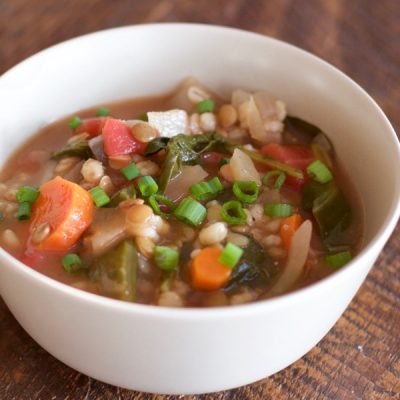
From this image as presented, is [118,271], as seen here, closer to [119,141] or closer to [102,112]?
[119,141]

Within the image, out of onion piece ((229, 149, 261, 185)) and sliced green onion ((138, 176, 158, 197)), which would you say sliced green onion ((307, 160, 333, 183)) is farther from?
sliced green onion ((138, 176, 158, 197))

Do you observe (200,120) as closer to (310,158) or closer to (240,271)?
(310,158)

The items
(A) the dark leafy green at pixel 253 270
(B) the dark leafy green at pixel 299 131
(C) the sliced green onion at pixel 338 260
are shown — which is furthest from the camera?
(B) the dark leafy green at pixel 299 131

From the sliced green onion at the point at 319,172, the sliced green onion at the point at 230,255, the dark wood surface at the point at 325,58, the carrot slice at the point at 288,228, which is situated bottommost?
the dark wood surface at the point at 325,58

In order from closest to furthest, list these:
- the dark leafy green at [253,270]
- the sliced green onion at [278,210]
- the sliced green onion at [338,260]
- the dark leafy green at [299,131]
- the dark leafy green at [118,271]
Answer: the dark leafy green at [118,271] < the dark leafy green at [253,270] < the sliced green onion at [338,260] < the sliced green onion at [278,210] < the dark leafy green at [299,131]

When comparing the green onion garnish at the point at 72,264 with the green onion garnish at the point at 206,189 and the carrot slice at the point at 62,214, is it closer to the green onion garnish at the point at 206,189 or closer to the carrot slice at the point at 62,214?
the carrot slice at the point at 62,214

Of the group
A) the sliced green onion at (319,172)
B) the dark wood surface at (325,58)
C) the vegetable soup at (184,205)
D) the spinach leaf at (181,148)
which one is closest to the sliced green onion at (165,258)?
the vegetable soup at (184,205)

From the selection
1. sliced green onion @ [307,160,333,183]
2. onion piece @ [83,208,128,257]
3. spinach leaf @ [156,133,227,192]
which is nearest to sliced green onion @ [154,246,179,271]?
onion piece @ [83,208,128,257]
